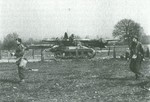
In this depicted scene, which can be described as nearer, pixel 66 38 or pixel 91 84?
pixel 91 84

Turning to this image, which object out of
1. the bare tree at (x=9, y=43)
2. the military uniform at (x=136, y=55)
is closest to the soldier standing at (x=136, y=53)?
the military uniform at (x=136, y=55)

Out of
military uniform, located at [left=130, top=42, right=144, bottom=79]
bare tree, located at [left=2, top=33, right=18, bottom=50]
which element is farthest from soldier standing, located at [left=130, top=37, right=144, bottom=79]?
bare tree, located at [left=2, top=33, right=18, bottom=50]

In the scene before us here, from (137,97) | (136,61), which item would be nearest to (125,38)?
(136,61)

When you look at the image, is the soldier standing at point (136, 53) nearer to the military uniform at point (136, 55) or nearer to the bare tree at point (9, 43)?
the military uniform at point (136, 55)

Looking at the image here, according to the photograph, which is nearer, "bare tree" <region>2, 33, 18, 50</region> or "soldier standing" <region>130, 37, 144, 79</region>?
"soldier standing" <region>130, 37, 144, 79</region>

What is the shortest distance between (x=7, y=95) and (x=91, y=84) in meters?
3.33

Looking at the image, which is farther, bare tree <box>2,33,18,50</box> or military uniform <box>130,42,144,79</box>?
bare tree <box>2,33,18,50</box>

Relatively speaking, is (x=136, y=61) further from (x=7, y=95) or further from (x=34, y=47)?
(x=34, y=47)

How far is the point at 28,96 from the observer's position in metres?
9.66

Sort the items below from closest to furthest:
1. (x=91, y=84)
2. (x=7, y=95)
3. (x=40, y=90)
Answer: (x=7, y=95), (x=40, y=90), (x=91, y=84)

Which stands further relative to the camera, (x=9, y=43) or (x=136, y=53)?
(x=9, y=43)

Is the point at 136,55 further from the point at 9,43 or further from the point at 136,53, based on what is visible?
the point at 9,43

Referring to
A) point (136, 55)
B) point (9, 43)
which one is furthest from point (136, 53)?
point (9, 43)

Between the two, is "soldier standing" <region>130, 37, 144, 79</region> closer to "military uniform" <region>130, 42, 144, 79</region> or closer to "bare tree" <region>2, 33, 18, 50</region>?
"military uniform" <region>130, 42, 144, 79</region>
